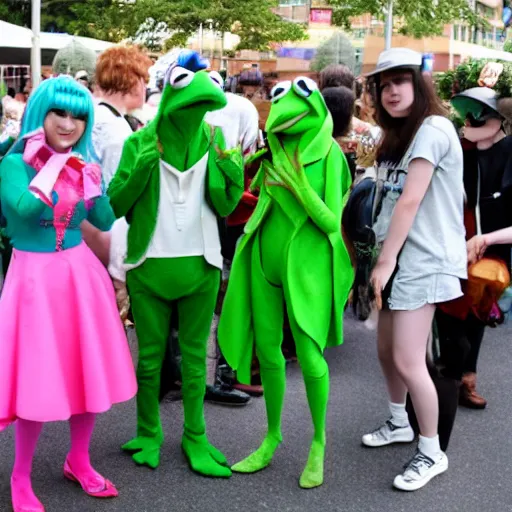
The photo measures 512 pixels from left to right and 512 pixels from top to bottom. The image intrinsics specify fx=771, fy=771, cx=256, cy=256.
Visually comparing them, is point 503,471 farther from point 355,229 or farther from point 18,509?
point 18,509

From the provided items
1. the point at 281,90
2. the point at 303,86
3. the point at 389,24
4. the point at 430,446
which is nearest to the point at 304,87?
the point at 303,86

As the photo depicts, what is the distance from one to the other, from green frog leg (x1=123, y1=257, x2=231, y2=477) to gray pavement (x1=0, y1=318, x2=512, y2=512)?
0.09 m

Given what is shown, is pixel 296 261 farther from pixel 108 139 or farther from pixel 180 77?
pixel 108 139

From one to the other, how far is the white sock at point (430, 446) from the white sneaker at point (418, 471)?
1cm

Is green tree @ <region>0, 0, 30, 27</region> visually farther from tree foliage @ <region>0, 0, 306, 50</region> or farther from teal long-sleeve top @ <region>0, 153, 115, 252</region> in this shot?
teal long-sleeve top @ <region>0, 153, 115, 252</region>

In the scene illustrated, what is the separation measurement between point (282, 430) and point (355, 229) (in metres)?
1.09

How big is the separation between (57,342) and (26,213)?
18.9 inches

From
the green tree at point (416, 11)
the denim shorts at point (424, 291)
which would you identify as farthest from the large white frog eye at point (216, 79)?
the green tree at point (416, 11)

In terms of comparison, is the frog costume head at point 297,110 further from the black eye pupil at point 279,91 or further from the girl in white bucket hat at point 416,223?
the girl in white bucket hat at point 416,223

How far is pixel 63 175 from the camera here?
289 cm

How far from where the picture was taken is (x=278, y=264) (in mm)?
3225

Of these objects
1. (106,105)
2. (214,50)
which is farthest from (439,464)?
(214,50)

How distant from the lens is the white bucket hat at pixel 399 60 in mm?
3105

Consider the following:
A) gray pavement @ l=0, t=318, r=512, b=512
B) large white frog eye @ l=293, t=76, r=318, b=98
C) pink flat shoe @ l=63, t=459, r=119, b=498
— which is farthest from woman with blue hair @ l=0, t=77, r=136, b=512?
large white frog eye @ l=293, t=76, r=318, b=98
